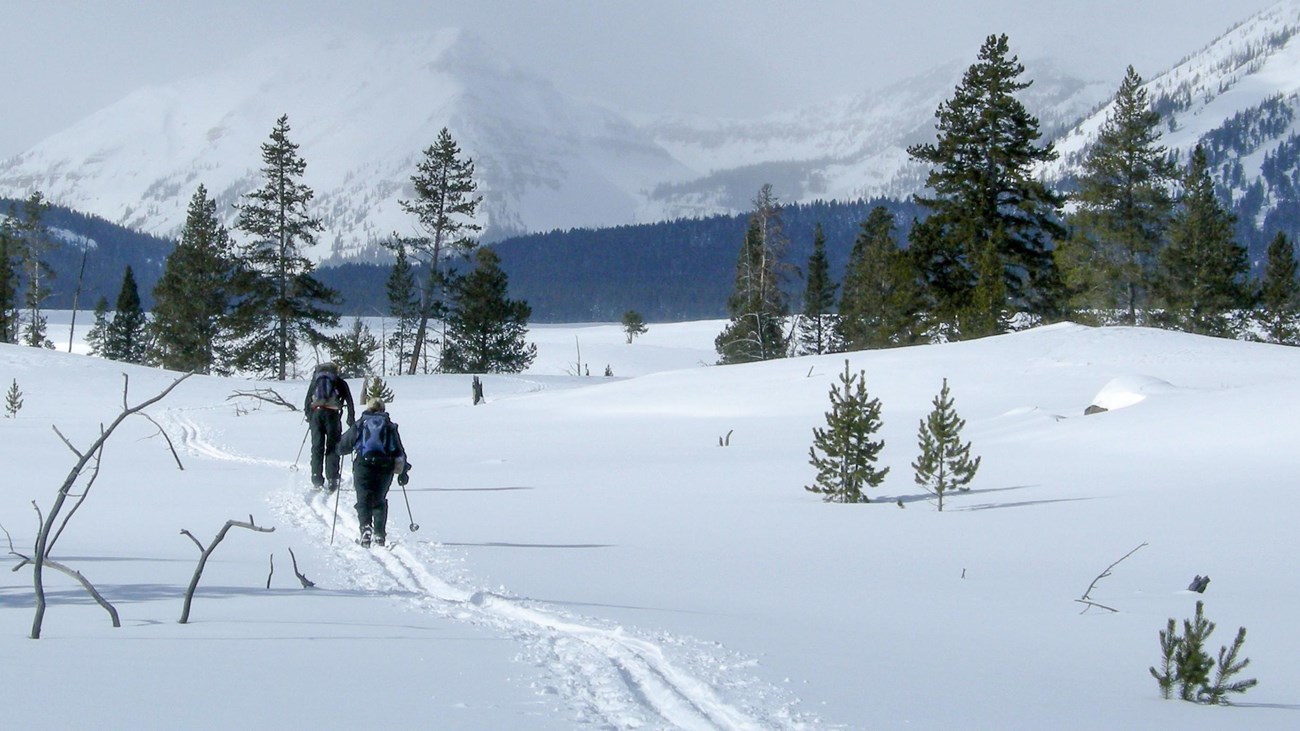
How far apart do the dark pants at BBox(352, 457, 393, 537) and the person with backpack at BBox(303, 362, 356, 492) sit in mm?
3672

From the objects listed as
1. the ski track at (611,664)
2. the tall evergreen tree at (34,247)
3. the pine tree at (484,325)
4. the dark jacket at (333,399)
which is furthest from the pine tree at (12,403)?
the tall evergreen tree at (34,247)

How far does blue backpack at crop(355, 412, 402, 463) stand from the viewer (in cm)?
982

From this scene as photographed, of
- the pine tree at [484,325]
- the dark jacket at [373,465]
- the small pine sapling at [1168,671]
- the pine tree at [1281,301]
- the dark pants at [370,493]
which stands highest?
the pine tree at [1281,301]

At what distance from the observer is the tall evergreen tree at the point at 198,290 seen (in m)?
50.1

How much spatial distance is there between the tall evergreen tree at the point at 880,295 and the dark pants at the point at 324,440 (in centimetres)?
2979

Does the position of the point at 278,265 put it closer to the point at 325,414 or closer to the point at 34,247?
the point at 34,247

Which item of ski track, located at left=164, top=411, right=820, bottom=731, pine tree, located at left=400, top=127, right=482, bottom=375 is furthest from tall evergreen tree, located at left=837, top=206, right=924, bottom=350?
ski track, located at left=164, top=411, right=820, bottom=731

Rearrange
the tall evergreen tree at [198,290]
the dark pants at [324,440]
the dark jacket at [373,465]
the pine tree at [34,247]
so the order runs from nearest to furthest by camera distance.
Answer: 1. the dark jacket at [373,465]
2. the dark pants at [324,440]
3. the tall evergreen tree at [198,290]
4. the pine tree at [34,247]

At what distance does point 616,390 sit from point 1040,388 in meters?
12.6

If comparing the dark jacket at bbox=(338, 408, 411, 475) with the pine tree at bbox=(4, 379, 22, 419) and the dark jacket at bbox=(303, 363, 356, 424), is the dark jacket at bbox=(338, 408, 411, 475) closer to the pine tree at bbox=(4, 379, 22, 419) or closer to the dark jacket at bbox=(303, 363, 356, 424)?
the dark jacket at bbox=(303, 363, 356, 424)

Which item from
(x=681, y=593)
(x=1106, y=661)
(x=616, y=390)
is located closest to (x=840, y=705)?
(x=1106, y=661)

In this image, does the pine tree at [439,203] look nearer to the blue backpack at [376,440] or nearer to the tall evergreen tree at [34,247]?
the tall evergreen tree at [34,247]

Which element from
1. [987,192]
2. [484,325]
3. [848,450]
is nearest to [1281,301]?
[987,192]

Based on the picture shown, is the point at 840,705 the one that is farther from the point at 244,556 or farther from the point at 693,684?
the point at 244,556
